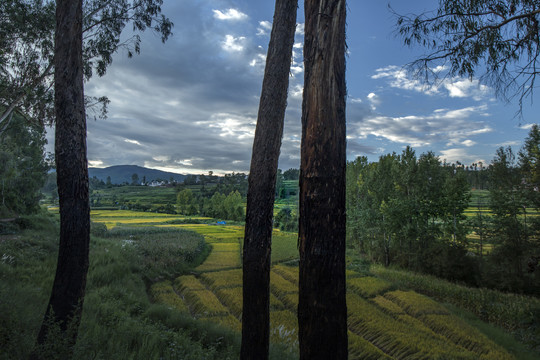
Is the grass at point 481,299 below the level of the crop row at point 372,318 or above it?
below

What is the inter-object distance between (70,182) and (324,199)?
445 centimetres

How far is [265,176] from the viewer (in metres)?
5.29

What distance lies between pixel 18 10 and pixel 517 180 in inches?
1299

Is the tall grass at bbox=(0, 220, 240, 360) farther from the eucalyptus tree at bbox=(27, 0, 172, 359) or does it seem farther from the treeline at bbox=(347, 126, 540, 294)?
the treeline at bbox=(347, 126, 540, 294)

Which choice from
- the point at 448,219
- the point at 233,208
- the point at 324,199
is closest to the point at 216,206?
the point at 233,208

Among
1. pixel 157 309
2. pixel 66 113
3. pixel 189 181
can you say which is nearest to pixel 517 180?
pixel 157 309

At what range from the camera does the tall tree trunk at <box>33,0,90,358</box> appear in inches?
188

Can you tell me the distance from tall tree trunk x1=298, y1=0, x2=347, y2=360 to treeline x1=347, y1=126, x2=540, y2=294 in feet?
64.1

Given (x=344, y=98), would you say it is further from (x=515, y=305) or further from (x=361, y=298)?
(x=515, y=305)

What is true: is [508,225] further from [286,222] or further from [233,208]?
[233,208]

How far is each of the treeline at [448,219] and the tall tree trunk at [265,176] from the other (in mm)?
18227

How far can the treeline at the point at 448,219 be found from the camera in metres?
21.6

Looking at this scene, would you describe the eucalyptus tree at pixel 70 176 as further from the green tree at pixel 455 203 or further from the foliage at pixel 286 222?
the foliage at pixel 286 222

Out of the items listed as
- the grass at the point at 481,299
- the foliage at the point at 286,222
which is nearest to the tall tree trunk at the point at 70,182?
the grass at the point at 481,299
